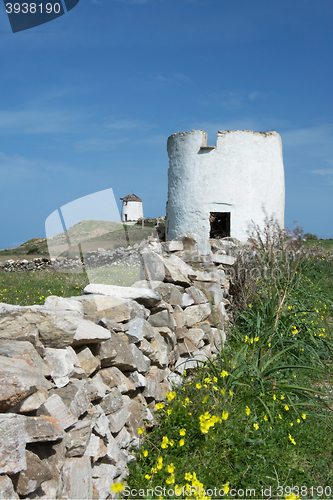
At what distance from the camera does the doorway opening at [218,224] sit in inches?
571

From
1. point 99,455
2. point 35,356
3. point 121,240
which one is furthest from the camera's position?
point 121,240

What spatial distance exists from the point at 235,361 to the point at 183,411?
103 centimetres

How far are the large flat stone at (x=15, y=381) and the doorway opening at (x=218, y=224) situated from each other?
1227 centimetres

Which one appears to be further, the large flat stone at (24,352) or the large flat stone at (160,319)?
the large flat stone at (160,319)

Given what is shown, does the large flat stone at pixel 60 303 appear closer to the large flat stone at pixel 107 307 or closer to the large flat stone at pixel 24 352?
the large flat stone at pixel 107 307

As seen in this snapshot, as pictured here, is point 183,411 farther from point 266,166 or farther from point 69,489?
point 266,166

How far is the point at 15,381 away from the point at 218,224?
13279 millimetres

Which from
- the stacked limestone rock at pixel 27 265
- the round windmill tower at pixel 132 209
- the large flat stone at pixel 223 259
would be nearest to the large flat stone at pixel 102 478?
the large flat stone at pixel 223 259

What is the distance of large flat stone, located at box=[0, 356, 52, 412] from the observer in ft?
6.92

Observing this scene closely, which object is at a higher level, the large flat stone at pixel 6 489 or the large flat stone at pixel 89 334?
the large flat stone at pixel 89 334

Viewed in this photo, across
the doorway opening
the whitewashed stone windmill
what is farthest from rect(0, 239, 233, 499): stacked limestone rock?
the doorway opening

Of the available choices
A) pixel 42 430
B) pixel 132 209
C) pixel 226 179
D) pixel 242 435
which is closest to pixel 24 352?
pixel 42 430

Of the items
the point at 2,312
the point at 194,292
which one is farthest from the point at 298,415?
the point at 2,312

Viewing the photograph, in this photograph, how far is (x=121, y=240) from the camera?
47.3 ft
